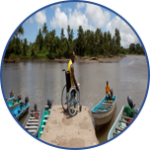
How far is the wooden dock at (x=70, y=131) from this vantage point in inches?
88.8

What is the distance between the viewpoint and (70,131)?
2447 millimetres

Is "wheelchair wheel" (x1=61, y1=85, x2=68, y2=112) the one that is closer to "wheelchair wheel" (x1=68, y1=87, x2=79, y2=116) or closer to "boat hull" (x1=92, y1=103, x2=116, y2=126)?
"wheelchair wheel" (x1=68, y1=87, x2=79, y2=116)

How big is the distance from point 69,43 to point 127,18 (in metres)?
2.04

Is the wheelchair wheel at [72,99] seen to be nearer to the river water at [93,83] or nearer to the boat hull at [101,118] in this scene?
the boat hull at [101,118]

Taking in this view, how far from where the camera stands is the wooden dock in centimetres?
226

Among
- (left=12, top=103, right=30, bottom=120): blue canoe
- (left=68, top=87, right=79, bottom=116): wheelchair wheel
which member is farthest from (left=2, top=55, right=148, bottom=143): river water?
(left=68, top=87, right=79, bottom=116): wheelchair wheel

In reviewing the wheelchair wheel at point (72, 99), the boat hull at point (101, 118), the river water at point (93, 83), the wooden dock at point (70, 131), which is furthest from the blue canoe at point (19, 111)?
the wheelchair wheel at point (72, 99)

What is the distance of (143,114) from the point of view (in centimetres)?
215

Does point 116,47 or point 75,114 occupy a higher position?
point 116,47

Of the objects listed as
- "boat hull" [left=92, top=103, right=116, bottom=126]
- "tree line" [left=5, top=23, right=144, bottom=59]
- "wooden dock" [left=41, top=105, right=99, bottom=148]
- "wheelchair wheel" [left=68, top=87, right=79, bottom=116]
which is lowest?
"boat hull" [left=92, top=103, right=116, bottom=126]

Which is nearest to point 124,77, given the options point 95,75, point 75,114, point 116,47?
point 95,75

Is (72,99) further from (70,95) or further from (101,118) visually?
(101,118)

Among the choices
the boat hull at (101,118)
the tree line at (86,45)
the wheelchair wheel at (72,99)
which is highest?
the tree line at (86,45)

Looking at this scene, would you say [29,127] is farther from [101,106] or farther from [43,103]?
[43,103]
